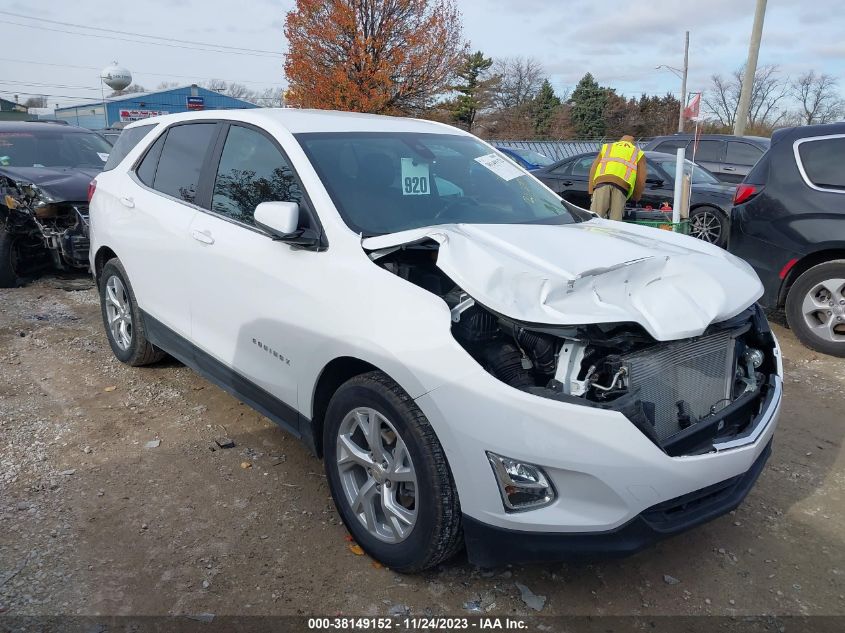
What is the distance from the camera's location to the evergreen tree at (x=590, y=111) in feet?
172

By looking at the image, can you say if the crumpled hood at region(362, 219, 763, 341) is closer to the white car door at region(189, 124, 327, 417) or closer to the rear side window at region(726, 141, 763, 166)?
the white car door at region(189, 124, 327, 417)

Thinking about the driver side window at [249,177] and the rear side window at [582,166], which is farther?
the rear side window at [582,166]

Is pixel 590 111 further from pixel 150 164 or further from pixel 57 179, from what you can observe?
pixel 150 164

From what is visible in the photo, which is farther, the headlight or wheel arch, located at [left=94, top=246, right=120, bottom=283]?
wheel arch, located at [left=94, top=246, right=120, bottom=283]

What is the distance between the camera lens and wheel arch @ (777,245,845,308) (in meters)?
5.42

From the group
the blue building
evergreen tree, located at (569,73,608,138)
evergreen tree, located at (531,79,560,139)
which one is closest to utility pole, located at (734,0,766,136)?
evergreen tree, located at (531,79,560,139)

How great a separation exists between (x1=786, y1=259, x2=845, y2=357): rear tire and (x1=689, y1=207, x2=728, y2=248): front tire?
415 centimetres

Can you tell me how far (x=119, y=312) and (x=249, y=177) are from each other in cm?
199

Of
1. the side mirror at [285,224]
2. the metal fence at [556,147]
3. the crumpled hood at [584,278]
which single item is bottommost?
the crumpled hood at [584,278]

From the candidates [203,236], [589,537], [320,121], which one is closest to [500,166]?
[320,121]

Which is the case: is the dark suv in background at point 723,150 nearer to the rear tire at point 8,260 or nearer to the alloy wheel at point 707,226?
the alloy wheel at point 707,226

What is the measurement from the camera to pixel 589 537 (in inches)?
89.4

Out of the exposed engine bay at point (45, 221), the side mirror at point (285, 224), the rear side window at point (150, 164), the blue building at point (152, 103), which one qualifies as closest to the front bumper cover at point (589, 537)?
the side mirror at point (285, 224)

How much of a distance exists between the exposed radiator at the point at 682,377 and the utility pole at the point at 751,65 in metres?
15.4
